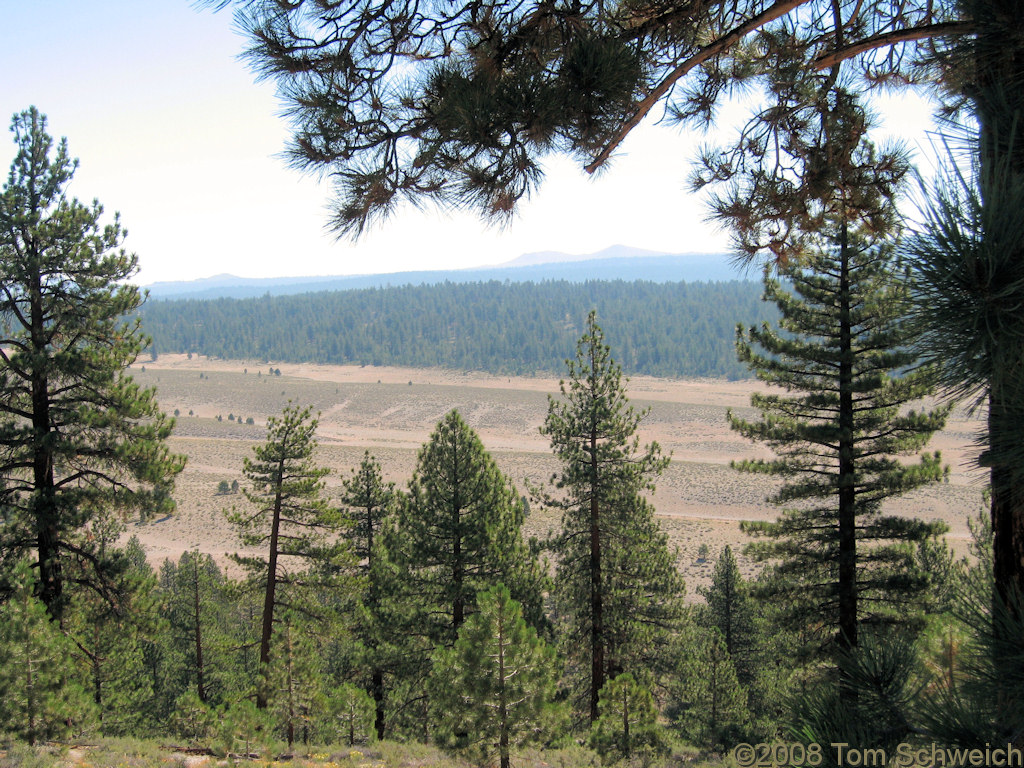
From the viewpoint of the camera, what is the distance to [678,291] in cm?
17950

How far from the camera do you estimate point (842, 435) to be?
8930 millimetres

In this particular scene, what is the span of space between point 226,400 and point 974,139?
10131cm

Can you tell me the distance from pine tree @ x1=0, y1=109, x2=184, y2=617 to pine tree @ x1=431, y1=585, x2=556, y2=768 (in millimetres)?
4736

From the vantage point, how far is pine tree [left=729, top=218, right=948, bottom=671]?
29.7ft

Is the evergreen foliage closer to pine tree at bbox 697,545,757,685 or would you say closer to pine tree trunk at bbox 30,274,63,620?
pine tree trunk at bbox 30,274,63,620

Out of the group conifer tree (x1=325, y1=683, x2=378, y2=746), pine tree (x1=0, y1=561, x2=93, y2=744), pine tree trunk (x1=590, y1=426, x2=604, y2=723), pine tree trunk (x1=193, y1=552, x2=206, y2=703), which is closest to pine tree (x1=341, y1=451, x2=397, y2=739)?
conifer tree (x1=325, y1=683, x2=378, y2=746)

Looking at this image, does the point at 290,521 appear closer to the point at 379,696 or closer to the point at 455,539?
the point at 455,539

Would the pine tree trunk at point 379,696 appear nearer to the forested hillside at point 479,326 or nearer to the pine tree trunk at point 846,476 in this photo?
the pine tree trunk at point 846,476

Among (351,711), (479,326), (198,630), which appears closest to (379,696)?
(351,711)

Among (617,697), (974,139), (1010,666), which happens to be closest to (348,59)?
(974,139)

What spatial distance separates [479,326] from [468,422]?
252 ft

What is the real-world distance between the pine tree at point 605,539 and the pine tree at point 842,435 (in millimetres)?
2408

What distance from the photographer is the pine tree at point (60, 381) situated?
854cm

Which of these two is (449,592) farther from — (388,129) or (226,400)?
(226,400)
